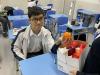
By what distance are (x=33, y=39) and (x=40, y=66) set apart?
0.67m

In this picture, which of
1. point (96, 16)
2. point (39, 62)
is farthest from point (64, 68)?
point (96, 16)

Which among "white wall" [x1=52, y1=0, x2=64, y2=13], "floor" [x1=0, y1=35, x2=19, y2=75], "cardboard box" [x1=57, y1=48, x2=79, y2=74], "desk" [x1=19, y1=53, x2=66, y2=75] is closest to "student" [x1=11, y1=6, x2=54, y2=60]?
"desk" [x1=19, y1=53, x2=66, y2=75]

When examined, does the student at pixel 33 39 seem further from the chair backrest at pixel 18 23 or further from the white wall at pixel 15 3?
the white wall at pixel 15 3

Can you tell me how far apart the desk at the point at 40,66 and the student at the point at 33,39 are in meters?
0.40

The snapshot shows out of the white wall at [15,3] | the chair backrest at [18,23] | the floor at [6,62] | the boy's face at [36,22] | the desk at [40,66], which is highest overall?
the white wall at [15,3]

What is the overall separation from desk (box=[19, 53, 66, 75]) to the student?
40 centimetres

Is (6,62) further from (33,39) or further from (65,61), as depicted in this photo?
(65,61)

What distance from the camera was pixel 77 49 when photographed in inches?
49.4

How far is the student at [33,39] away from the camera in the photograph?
202 cm

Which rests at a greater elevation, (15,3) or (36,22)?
(15,3)

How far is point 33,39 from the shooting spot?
2156mm

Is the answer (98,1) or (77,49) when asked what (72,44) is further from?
(98,1)

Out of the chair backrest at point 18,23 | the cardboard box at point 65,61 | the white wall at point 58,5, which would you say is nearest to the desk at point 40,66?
the cardboard box at point 65,61

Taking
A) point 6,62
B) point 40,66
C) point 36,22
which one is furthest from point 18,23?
point 40,66
